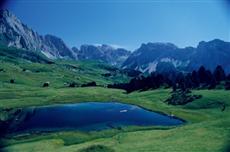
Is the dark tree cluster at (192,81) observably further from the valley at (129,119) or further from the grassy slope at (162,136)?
the grassy slope at (162,136)

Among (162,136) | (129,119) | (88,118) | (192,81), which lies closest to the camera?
(162,136)

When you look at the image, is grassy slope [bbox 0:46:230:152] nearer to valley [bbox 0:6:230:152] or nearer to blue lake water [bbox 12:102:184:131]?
valley [bbox 0:6:230:152]

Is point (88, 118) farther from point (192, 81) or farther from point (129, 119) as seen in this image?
point (192, 81)

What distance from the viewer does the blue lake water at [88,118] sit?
63.9 m

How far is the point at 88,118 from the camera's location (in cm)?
7256

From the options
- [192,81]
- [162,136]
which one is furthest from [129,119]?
[192,81]

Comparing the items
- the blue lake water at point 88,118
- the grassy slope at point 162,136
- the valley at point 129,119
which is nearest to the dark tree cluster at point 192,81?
the valley at point 129,119

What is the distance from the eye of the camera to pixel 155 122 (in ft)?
218

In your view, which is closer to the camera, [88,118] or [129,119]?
[129,119]

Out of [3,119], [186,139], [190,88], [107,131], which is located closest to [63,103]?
[3,119]

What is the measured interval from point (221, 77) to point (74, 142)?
6359cm

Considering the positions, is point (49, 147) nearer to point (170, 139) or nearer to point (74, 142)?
point (74, 142)

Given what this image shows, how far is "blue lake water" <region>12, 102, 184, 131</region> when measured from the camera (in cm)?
6386

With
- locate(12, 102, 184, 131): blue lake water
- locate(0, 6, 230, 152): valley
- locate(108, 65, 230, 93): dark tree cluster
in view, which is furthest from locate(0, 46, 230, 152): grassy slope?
locate(108, 65, 230, 93): dark tree cluster
